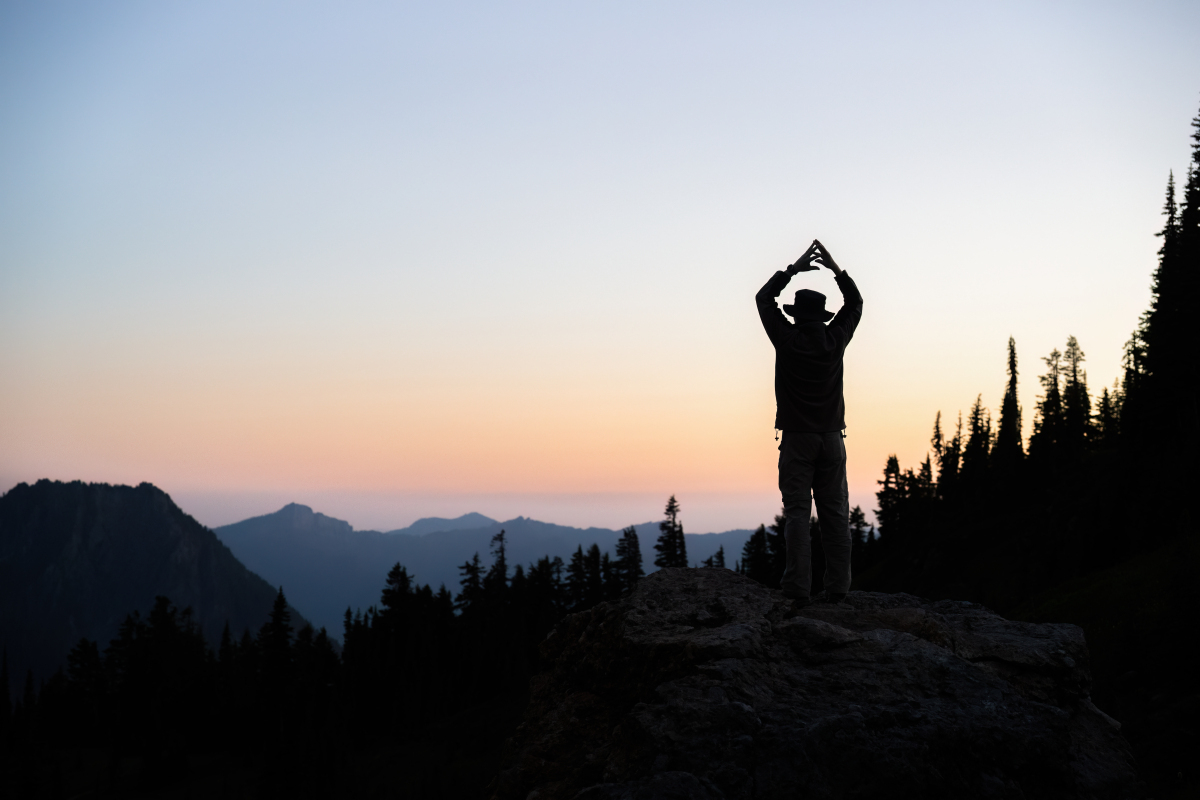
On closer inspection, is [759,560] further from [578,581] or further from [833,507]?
[833,507]

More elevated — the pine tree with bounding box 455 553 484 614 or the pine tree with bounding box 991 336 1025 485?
the pine tree with bounding box 991 336 1025 485

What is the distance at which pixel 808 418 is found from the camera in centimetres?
868

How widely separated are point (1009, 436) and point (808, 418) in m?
103

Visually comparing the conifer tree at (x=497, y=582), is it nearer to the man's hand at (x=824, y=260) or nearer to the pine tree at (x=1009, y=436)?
the pine tree at (x=1009, y=436)

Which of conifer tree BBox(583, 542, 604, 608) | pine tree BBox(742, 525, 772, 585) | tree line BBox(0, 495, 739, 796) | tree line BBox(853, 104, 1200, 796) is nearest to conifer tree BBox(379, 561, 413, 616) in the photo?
tree line BBox(0, 495, 739, 796)

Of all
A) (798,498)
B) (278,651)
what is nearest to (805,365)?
(798,498)

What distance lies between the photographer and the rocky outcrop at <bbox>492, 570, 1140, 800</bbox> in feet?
19.1

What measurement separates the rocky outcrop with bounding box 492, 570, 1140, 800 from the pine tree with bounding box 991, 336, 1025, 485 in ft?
330

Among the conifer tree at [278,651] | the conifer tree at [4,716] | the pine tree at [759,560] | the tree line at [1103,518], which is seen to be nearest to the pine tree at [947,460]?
the tree line at [1103,518]

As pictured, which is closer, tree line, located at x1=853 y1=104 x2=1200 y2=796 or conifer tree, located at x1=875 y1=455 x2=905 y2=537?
tree line, located at x1=853 y1=104 x2=1200 y2=796

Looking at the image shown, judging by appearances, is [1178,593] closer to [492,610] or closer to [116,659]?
[492,610]

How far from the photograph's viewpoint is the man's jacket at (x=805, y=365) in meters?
8.67

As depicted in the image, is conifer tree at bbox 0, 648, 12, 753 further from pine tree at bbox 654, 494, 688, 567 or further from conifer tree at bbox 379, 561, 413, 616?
pine tree at bbox 654, 494, 688, 567

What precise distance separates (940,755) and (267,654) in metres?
100
